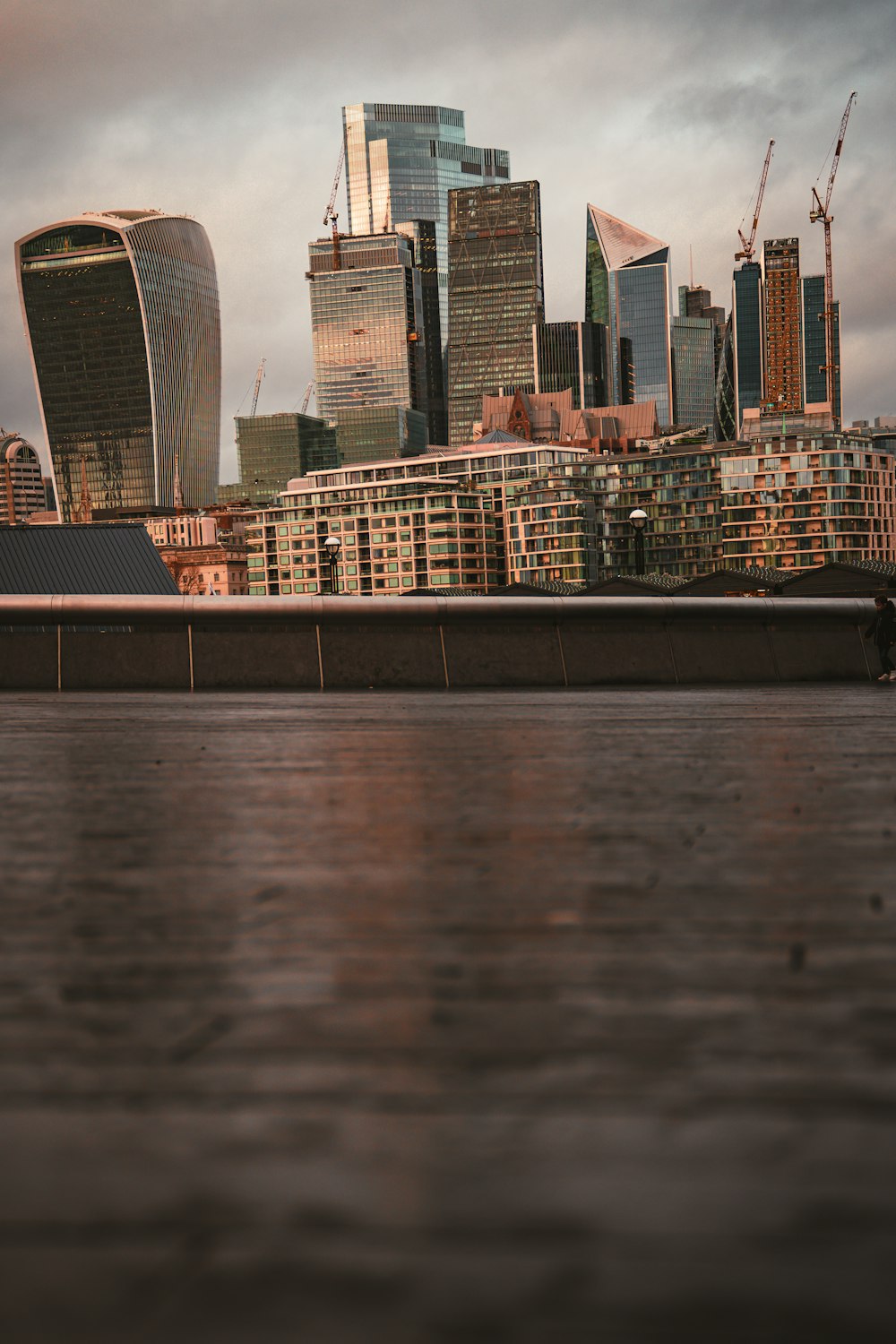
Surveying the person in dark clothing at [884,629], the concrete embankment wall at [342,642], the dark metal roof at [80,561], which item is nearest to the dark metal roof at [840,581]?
the dark metal roof at [80,561]

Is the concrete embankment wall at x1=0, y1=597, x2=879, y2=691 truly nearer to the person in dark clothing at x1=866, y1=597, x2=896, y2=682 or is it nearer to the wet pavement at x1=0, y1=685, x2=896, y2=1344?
the person in dark clothing at x1=866, y1=597, x2=896, y2=682

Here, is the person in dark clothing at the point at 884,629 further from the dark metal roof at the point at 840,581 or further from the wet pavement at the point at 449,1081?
the dark metal roof at the point at 840,581

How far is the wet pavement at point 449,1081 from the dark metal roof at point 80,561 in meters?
53.1

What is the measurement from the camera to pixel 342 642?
2016 cm

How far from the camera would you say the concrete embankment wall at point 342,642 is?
772 inches

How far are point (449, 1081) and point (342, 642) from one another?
1802 cm

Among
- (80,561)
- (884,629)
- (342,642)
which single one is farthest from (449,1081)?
(80,561)

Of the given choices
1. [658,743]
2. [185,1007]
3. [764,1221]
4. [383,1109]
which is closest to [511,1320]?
[764,1221]

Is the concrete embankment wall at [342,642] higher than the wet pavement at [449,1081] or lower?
lower

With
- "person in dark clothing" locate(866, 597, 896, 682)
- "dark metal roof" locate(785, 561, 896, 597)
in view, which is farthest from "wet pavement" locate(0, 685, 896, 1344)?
"dark metal roof" locate(785, 561, 896, 597)

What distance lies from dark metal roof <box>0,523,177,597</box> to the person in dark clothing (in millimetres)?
39346

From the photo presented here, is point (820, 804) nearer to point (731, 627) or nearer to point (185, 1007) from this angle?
point (185, 1007)

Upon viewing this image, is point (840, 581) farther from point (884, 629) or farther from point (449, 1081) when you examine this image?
point (449, 1081)

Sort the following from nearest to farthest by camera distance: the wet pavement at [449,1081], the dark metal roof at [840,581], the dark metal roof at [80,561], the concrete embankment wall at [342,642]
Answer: the wet pavement at [449,1081]
the concrete embankment wall at [342,642]
the dark metal roof at [840,581]
the dark metal roof at [80,561]
